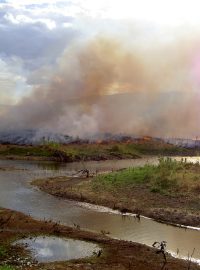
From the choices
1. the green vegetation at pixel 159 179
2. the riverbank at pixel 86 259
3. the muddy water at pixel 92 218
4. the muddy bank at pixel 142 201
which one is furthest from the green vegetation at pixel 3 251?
the green vegetation at pixel 159 179

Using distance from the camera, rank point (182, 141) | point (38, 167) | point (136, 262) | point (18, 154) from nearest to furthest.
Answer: point (136, 262) < point (38, 167) < point (18, 154) < point (182, 141)

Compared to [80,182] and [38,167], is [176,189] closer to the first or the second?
[80,182]

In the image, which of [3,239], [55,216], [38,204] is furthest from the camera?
[38,204]

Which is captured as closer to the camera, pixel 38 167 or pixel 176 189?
pixel 176 189

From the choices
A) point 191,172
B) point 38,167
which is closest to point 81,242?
point 191,172

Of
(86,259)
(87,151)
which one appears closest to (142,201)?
(86,259)

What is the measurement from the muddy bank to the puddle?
1250 centimetres

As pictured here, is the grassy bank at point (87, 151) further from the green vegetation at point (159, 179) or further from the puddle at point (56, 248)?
the puddle at point (56, 248)

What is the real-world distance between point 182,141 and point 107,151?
3062 cm

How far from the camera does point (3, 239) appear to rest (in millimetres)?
36594

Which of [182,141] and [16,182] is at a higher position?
[182,141]

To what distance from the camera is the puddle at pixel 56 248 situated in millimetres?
32781

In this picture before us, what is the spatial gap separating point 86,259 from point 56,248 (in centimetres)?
336

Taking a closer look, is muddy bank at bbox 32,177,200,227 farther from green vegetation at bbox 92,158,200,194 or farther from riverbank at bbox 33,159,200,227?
green vegetation at bbox 92,158,200,194
